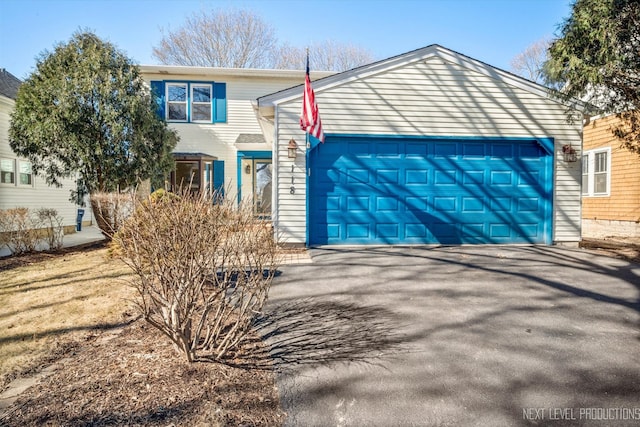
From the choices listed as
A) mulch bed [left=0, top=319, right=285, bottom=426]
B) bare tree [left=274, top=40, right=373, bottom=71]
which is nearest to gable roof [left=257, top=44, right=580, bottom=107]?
mulch bed [left=0, top=319, right=285, bottom=426]

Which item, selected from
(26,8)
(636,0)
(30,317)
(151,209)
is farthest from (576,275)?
(26,8)

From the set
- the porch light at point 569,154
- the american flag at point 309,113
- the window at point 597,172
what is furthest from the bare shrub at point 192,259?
the window at point 597,172

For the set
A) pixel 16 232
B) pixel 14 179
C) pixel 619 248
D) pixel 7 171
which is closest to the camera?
pixel 619 248

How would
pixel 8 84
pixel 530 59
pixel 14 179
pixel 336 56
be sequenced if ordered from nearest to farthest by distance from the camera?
1. pixel 14 179
2. pixel 8 84
3. pixel 336 56
4. pixel 530 59

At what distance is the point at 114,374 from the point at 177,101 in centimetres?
1272

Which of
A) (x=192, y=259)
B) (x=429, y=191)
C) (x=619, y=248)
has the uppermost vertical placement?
(x=429, y=191)

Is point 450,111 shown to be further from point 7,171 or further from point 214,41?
point 214,41

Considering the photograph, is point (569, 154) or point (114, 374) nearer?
point (114, 374)

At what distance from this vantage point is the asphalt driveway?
2.39m

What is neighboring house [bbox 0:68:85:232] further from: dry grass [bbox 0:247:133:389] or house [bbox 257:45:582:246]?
house [bbox 257:45:582:246]

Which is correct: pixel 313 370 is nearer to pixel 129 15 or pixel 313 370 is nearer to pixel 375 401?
pixel 375 401

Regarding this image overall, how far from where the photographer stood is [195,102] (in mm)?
13883

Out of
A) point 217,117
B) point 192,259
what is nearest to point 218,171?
point 217,117

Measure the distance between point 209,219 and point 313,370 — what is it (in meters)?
1.36
